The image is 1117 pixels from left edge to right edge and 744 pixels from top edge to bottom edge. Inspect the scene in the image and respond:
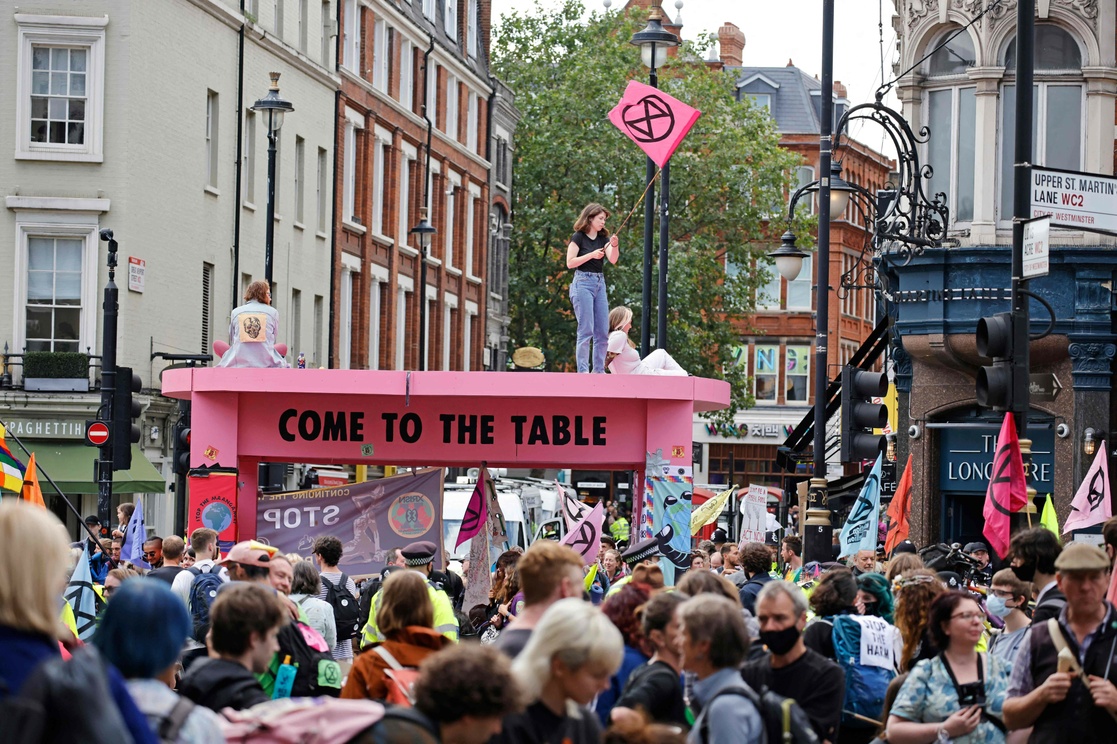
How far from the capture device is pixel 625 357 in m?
18.5

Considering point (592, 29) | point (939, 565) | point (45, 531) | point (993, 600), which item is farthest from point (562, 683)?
point (592, 29)

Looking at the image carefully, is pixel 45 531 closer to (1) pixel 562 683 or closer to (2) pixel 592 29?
(1) pixel 562 683

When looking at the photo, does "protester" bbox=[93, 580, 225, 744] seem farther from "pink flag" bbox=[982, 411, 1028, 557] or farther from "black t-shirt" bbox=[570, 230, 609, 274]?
"black t-shirt" bbox=[570, 230, 609, 274]

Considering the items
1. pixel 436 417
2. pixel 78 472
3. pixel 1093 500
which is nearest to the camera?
pixel 1093 500

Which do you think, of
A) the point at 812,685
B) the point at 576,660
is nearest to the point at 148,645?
the point at 576,660

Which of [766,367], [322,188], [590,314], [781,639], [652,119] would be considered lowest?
[781,639]

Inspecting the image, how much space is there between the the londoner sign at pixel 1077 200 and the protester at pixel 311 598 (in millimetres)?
6024

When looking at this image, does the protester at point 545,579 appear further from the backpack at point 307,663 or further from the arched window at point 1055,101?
the arched window at point 1055,101

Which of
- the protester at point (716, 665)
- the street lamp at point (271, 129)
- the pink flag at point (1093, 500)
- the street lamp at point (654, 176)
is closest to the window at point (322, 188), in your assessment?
the street lamp at point (271, 129)

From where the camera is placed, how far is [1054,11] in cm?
Result: 2339

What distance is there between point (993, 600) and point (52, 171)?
27.7 m

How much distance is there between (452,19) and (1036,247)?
45293 mm

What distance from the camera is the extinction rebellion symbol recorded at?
23.5m

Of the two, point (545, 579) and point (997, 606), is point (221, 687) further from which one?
point (997, 606)
